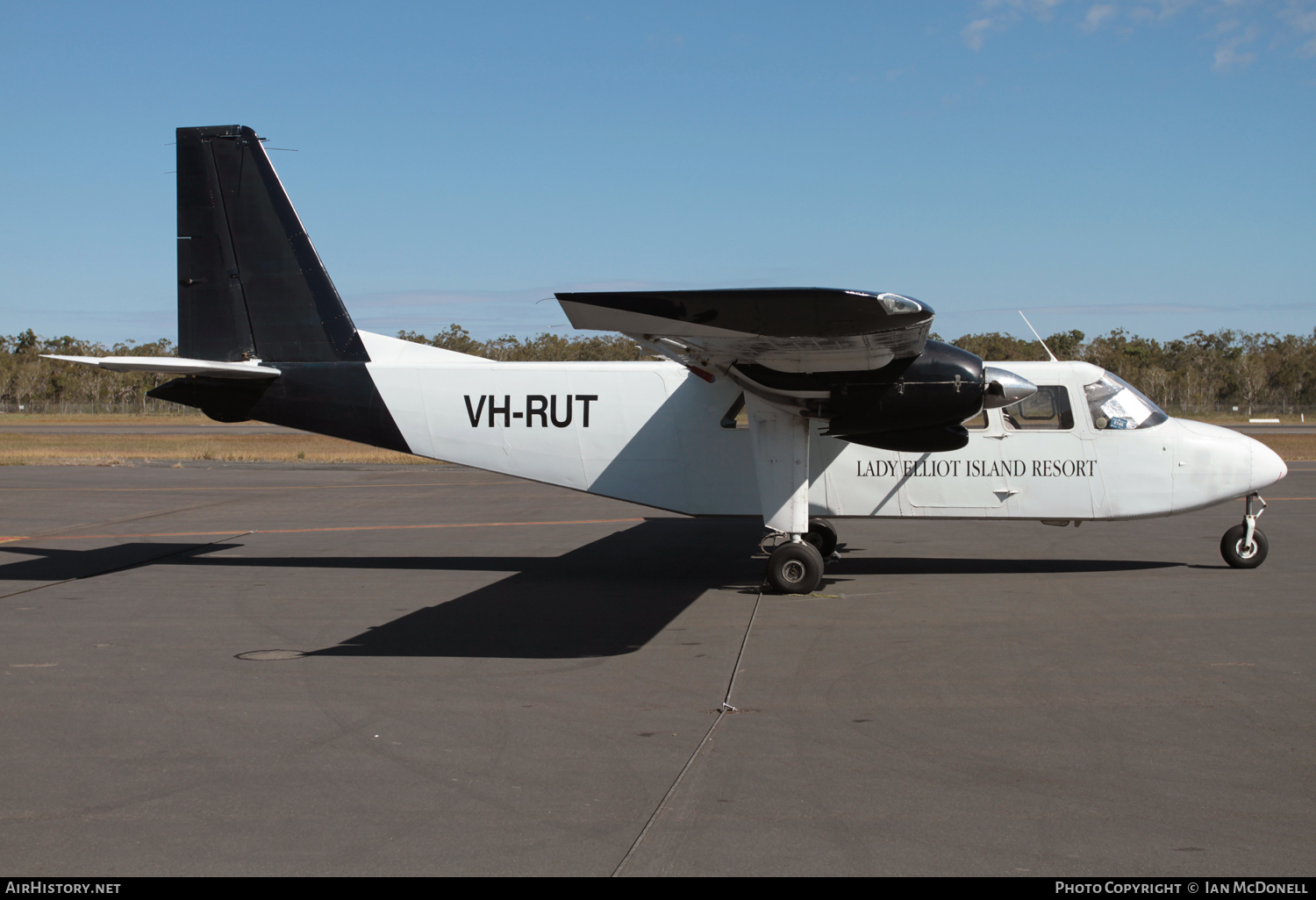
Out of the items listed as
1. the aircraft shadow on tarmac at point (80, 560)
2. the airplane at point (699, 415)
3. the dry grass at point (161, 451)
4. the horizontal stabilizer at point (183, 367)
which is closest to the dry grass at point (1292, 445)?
the airplane at point (699, 415)

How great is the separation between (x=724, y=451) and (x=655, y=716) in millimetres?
5461

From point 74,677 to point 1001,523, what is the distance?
531 inches

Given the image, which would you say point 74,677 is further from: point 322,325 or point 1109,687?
point 1109,687

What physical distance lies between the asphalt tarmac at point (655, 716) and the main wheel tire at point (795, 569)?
185 millimetres

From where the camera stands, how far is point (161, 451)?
36.2 meters

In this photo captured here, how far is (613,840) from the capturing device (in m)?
4.21

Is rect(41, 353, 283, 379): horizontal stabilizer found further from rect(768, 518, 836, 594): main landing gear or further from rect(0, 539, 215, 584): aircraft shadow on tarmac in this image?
rect(768, 518, 836, 594): main landing gear

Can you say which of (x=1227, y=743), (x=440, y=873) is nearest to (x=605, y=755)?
Answer: (x=440, y=873)

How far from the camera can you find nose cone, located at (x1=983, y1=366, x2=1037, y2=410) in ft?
33.2

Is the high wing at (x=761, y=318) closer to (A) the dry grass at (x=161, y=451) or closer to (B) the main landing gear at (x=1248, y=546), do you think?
(B) the main landing gear at (x=1248, y=546)

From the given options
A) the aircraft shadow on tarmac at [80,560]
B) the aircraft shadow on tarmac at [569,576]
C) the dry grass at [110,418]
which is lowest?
the dry grass at [110,418]

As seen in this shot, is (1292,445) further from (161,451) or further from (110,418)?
(110,418)

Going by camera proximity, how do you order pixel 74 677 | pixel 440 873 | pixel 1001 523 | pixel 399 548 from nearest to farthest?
pixel 440 873
pixel 74 677
pixel 399 548
pixel 1001 523

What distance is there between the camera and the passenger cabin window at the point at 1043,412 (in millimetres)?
10953
